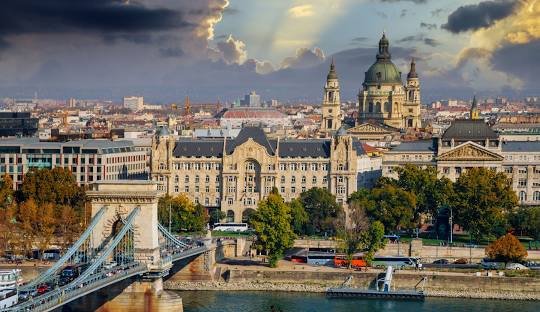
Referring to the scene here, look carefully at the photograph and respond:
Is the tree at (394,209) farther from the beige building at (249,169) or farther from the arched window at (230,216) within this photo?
the arched window at (230,216)

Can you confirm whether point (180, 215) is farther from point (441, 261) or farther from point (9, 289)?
point (9, 289)

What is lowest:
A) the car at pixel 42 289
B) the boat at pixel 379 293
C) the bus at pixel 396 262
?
the boat at pixel 379 293

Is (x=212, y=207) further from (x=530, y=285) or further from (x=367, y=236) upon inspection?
(x=530, y=285)

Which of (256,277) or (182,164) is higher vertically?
(182,164)

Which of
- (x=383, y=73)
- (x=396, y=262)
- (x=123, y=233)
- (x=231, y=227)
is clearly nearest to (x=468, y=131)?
(x=231, y=227)

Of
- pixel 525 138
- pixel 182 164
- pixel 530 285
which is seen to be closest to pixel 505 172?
pixel 525 138

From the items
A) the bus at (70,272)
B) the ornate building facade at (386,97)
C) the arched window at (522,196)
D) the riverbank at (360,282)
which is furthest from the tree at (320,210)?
the ornate building facade at (386,97)
